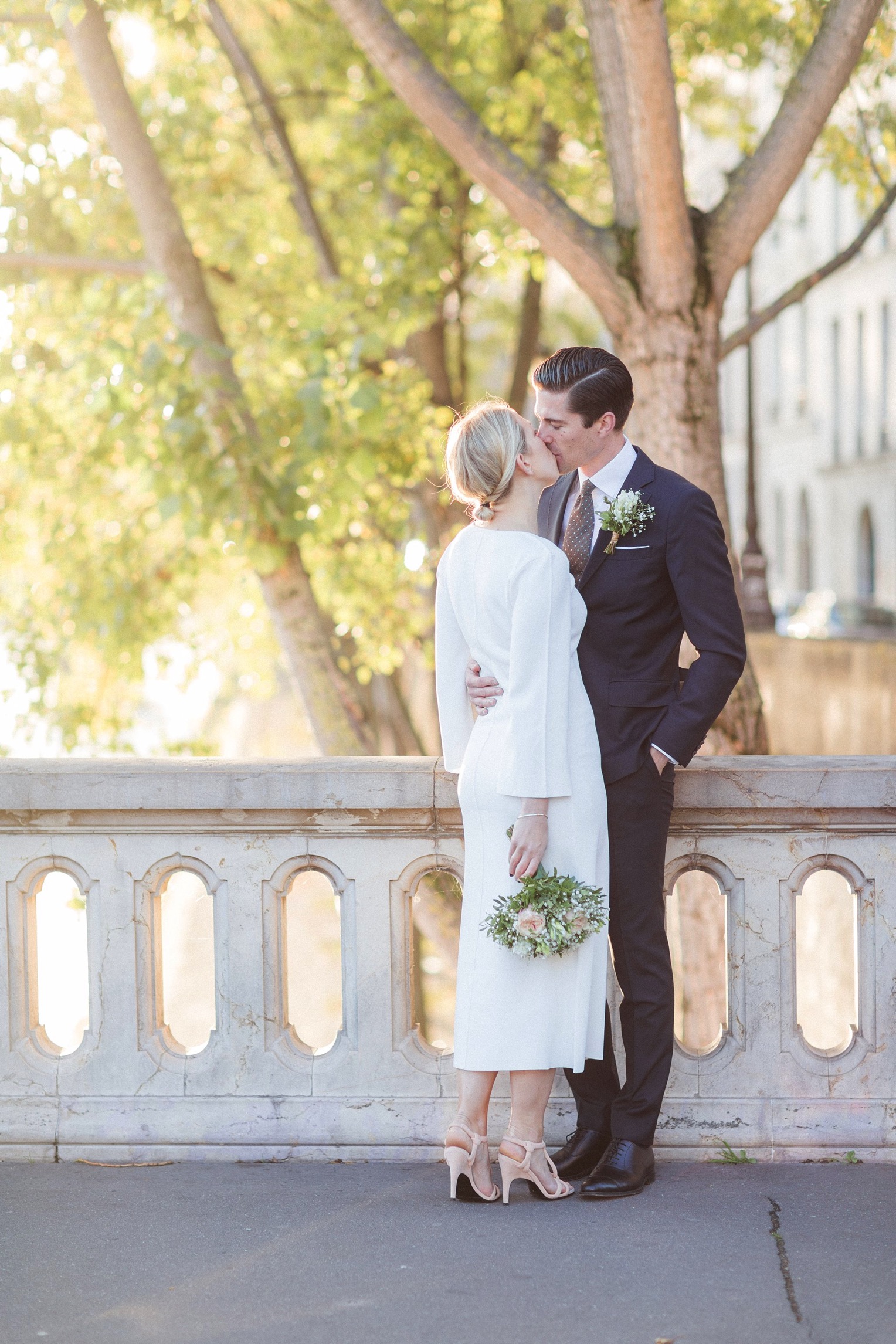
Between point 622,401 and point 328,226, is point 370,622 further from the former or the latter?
point 622,401

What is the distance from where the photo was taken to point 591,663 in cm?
400

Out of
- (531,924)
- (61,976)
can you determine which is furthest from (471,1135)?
(61,976)

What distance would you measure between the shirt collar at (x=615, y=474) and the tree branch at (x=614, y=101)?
3008 millimetres

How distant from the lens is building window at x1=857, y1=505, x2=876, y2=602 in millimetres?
43375

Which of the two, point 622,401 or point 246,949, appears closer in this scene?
point 622,401

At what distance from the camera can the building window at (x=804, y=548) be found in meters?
48.6

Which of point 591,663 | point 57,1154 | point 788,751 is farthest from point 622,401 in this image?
point 788,751

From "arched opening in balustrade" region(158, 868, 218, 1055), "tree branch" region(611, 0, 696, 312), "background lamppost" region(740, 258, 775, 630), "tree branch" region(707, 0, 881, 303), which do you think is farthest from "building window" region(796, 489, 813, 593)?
"tree branch" region(611, 0, 696, 312)

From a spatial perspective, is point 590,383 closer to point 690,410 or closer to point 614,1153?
point 614,1153

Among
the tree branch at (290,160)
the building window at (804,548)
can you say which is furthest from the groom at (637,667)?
the building window at (804,548)

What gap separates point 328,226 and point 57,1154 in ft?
37.0

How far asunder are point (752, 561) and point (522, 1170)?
17024mm

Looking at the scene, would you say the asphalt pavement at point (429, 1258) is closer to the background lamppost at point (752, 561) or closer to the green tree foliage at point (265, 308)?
the green tree foliage at point (265, 308)

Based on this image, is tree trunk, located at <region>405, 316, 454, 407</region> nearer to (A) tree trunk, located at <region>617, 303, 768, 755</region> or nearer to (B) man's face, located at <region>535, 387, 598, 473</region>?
(A) tree trunk, located at <region>617, 303, 768, 755</region>
